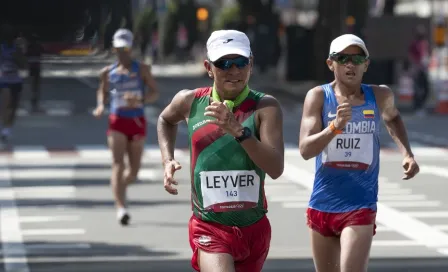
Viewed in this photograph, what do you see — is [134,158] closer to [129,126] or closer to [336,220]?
[129,126]

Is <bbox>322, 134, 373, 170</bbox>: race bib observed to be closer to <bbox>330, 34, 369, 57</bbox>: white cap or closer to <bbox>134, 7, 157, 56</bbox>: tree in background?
<bbox>330, 34, 369, 57</bbox>: white cap

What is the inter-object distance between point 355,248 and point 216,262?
1.22 metres

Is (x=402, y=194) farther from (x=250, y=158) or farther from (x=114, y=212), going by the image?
(x=250, y=158)

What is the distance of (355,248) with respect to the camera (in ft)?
24.7

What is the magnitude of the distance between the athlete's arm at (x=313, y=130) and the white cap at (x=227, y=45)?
104 cm

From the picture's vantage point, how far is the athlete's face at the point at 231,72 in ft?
20.9

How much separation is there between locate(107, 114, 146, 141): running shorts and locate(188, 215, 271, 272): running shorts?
6692 millimetres

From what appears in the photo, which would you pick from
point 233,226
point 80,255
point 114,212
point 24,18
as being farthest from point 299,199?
point 233,226

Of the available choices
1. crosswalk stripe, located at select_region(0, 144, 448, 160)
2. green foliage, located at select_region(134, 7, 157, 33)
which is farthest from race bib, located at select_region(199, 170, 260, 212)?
crosswalk stripe, located at select_region(0, 144, 448, 160)

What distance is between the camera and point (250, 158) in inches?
257

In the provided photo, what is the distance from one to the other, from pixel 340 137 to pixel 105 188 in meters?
9.47

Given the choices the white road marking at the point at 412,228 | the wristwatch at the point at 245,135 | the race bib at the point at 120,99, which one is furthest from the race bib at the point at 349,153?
the race bib at the point at 120,99

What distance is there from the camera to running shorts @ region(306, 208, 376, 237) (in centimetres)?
764

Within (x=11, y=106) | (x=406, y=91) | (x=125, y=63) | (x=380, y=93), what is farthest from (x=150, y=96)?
(x=406, y=91)
